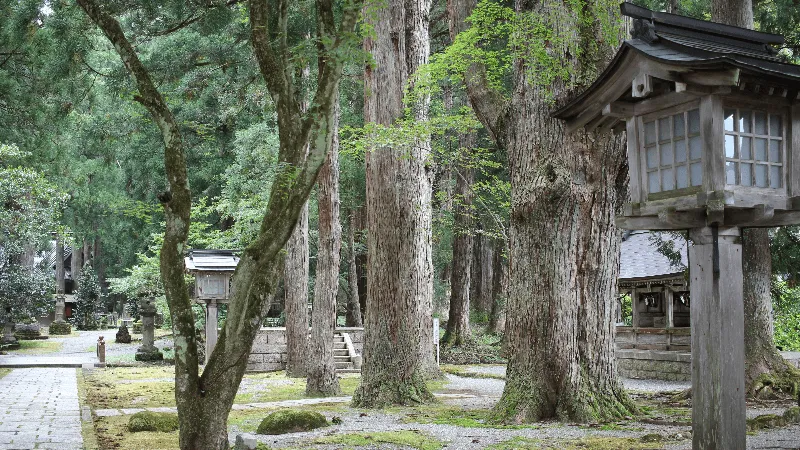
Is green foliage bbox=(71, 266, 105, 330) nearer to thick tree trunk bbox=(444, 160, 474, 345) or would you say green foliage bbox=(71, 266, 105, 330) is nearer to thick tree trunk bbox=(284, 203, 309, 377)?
thick tree trunk bbox=(444, 160, 474, 345)

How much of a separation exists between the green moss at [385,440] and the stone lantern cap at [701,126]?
3297mm

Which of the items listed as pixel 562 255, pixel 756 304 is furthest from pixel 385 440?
pixel 756 304

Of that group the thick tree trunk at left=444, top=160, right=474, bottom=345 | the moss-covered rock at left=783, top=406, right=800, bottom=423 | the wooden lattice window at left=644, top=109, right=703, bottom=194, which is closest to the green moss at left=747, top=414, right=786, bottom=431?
the moss-covered rock at left=783, top=406, right=800, bottom=423

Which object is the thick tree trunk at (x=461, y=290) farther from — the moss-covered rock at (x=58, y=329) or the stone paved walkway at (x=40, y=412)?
the moss-covered rock at (x=58, y=329)

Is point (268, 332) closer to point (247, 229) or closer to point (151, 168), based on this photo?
point (247, 229)

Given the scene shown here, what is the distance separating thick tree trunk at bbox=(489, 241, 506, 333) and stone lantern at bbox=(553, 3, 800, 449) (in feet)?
73.5

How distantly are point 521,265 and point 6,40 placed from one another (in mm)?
13390

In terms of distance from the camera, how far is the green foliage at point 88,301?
4128 centimetres

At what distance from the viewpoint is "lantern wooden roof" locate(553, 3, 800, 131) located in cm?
669

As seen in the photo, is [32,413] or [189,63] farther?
[189,63]

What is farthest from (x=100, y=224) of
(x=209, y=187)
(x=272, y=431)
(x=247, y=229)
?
(x=272, y=431)

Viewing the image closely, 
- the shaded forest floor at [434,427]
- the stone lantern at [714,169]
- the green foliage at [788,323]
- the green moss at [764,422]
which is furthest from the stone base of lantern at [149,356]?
the stone lantern at [714,169]

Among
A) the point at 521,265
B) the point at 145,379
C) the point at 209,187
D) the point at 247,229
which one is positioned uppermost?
the point at 209,187

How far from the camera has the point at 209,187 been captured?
96.3 ft
